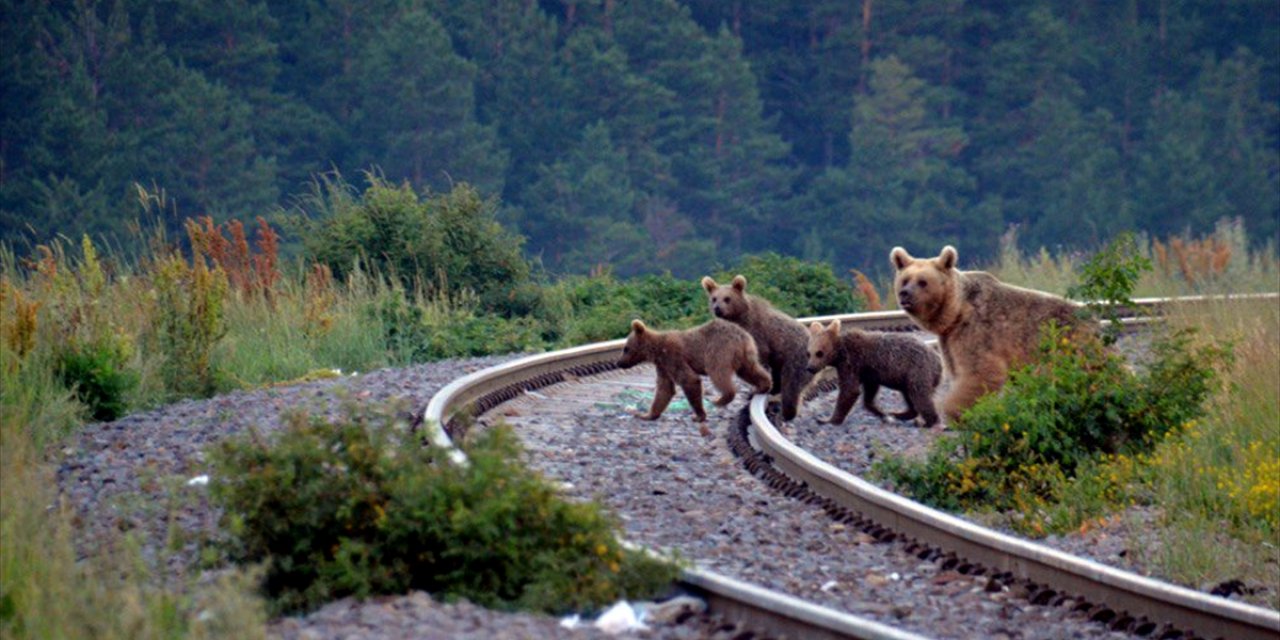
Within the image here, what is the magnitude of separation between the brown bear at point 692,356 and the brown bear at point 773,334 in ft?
0.84

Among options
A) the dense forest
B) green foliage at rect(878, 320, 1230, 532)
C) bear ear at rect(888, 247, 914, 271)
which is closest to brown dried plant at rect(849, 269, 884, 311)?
bear ear at rect(888, 247, 914, 271)

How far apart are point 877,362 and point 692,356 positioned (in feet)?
4.55

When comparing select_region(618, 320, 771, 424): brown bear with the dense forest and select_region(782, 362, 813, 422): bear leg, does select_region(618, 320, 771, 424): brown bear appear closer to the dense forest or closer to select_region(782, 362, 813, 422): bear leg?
select_region(782, 362, 813, 422): bear leg

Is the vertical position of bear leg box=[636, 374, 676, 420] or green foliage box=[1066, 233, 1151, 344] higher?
green foliage box=[1066, 233, 1151, 344]

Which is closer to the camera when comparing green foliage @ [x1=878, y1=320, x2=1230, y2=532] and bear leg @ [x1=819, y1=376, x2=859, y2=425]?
green foliage @ [x1=878, y1=320, x2=1230, y2=532]

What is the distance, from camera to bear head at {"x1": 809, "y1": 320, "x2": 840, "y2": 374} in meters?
12.5

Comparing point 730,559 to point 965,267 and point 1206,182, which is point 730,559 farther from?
point 1206,182

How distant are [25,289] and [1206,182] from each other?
46.6 metres

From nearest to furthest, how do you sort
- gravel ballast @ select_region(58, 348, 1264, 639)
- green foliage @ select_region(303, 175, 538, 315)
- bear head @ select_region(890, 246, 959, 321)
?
gravel ballast @ select_region(58, 348, 1264, 639) → bear head @ select_region(890, 246, 959, 321) → green foliage @ select_region(303, 175, 538, 315)

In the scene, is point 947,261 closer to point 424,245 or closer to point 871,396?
point 871,396

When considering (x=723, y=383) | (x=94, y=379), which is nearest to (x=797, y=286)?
(x=723, y=383)

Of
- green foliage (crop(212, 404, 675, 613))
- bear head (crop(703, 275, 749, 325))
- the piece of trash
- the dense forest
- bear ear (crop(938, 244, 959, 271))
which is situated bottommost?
the dense forest

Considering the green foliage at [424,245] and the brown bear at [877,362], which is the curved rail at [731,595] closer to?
the brown bear at [877,362]

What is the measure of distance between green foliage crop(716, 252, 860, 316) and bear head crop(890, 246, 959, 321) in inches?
307
